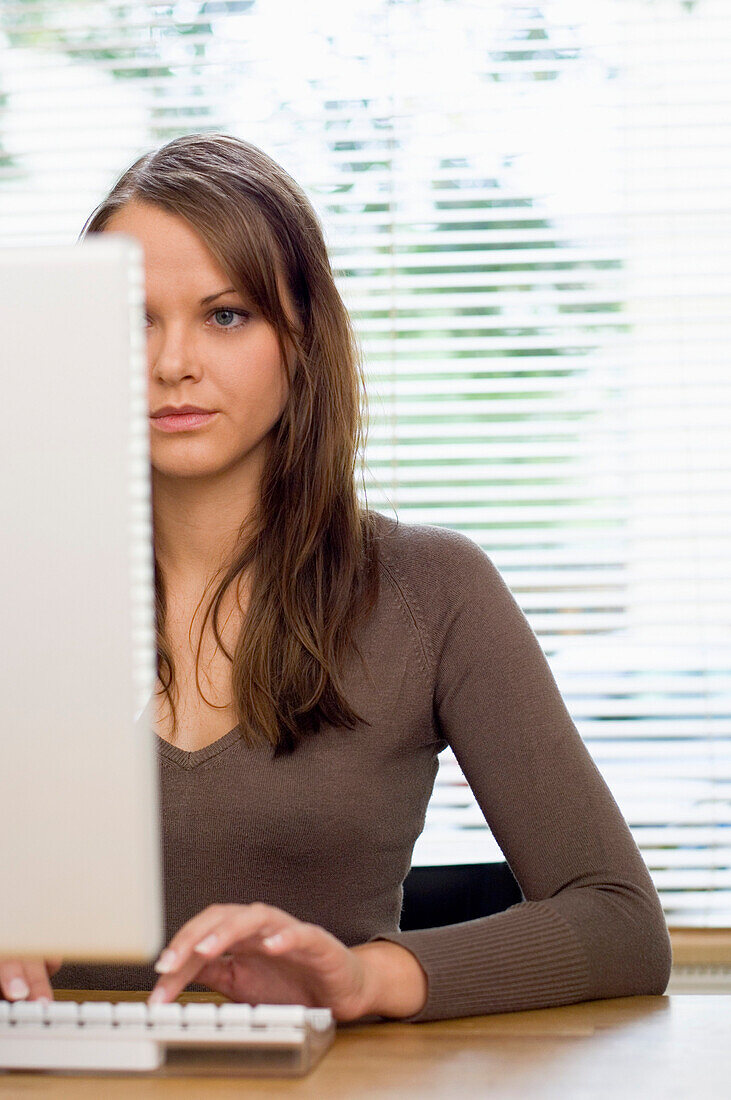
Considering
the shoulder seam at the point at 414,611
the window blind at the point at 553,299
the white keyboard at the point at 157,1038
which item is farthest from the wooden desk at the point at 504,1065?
the window blind at the point at 553,299

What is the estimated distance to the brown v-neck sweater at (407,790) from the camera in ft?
3.49

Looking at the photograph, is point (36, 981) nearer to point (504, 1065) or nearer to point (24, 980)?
point (24, 980)

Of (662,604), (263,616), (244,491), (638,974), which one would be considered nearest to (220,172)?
(244,491)

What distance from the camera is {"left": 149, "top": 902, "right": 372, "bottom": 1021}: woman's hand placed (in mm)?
718

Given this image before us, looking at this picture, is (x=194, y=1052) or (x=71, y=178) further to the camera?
(x=71, y=178)

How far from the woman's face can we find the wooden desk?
57 cm

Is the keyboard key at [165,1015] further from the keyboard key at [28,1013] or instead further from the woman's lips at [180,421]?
the woman's lips at [180,421]

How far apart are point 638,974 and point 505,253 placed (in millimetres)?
1269

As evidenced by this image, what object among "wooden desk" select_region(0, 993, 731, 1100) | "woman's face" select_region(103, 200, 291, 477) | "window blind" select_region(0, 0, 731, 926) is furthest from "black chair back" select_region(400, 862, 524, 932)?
"window blind" select_region(0, 0, 731, 926)

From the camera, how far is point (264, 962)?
0.81m

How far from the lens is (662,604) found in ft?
6.06

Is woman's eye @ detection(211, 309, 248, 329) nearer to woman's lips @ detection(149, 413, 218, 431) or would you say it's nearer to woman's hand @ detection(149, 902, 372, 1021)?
woman's lips @ detection(149, 413, 218, 431)

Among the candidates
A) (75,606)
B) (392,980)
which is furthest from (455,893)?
(75,606)

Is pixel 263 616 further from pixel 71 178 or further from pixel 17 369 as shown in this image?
pixel 71 178
